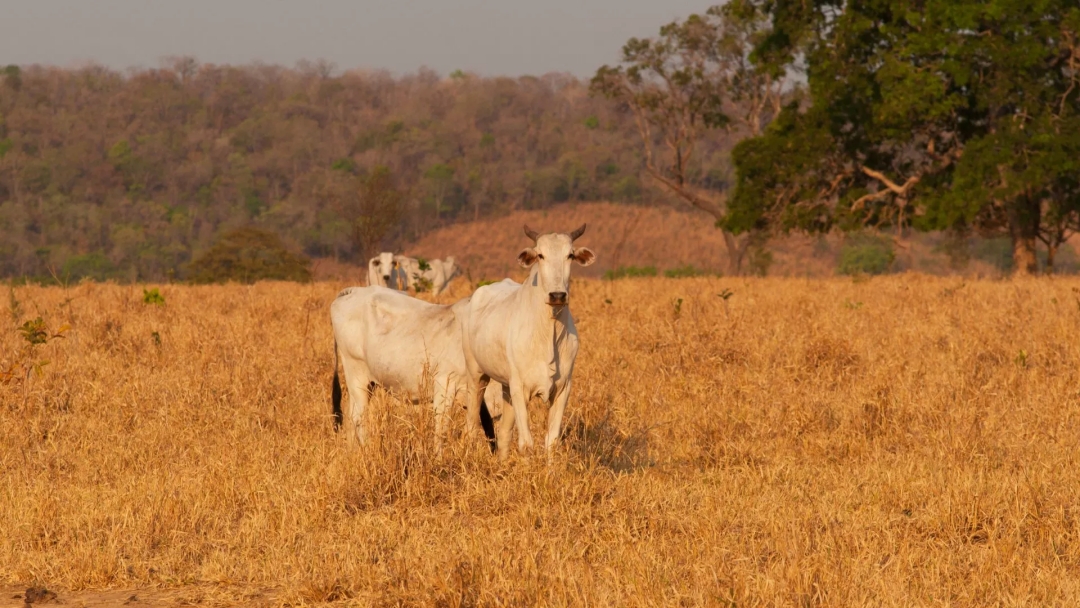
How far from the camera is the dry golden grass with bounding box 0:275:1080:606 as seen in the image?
4902mm

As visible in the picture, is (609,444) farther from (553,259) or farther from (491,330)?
(553,259)

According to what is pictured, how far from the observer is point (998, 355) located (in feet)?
33.3

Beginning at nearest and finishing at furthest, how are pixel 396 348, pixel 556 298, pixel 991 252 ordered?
pixel 556 298 → pixel 396 348 → pixel 991 252

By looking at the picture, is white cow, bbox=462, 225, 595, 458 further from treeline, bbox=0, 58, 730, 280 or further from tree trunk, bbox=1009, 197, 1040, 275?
treeline, bbox=0, 58, 730, 280

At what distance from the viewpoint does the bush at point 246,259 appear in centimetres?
4009

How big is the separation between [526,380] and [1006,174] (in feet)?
61.7

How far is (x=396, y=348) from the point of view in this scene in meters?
7.29

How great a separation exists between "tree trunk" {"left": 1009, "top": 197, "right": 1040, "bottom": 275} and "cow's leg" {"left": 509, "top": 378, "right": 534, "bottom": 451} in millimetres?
21898

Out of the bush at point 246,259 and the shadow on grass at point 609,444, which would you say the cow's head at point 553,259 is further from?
the bush at point 246,259

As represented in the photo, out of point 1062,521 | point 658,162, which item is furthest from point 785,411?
point 658,162

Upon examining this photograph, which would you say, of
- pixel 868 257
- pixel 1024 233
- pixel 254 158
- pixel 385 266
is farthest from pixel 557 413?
pixel 254 158

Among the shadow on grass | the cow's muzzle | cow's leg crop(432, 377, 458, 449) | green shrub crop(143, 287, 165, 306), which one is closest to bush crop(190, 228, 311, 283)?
green shrub crop(143, 287, 165, 306)

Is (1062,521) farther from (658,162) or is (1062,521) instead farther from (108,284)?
(658,162)

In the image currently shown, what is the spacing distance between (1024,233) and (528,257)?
2255 cm
